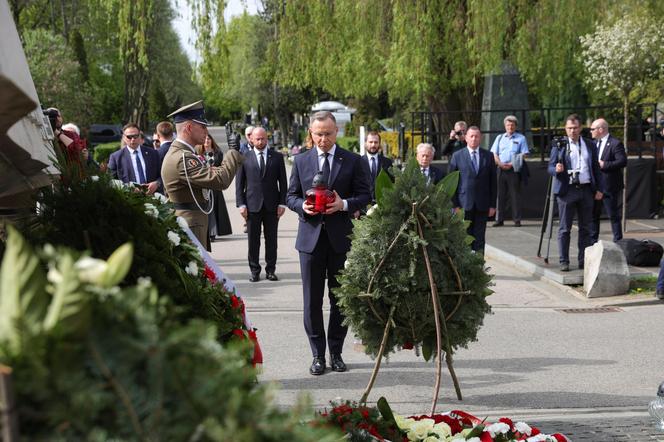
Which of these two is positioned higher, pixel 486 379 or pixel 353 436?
pixel 353 436

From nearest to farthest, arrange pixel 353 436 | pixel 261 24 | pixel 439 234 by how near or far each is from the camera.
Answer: pixel 353 436 → pixel 439 234 → pixel 261 24

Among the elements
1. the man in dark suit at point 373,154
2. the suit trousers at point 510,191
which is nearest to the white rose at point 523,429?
the man in dark suit at point 373,154

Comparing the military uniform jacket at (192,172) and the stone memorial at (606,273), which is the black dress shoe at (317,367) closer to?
the military uniform jacket at (192,172)

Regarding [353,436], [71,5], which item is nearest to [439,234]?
[353,436]

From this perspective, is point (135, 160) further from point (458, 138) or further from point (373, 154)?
point (458, 138)

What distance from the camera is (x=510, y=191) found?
18281mm

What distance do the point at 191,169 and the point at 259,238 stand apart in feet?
16.8

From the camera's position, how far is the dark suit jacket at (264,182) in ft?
40.8

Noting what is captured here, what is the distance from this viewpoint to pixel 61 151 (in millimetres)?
3758

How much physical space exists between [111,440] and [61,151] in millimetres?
2582

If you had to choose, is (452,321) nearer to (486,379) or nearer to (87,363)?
(486,379)

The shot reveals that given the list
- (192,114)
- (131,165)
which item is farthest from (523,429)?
(131,165)

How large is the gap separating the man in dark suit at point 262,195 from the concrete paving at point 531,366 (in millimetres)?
961

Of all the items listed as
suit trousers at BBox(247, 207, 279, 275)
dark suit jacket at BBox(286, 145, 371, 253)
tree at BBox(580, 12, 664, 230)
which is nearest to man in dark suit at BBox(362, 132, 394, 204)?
suit trousers at BBox(247, 207, 279, 275)
